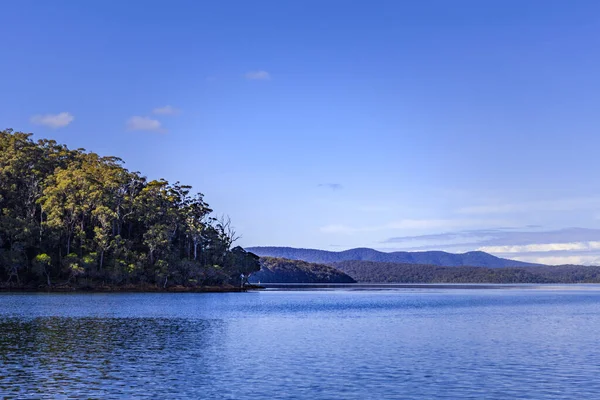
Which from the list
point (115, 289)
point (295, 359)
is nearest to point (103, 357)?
point (295, 359)

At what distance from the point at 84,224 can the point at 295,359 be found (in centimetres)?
11939

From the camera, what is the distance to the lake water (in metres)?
28.2

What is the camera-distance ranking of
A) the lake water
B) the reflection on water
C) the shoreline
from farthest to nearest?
the shoreline → the reflection on water → the lake water

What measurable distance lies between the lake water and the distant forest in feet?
232

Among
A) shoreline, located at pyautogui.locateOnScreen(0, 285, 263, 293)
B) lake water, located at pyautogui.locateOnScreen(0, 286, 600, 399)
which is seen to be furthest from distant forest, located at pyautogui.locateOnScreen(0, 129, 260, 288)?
lake water, located at pyautogui.locateOnScreen(0, 286, 600, 399)

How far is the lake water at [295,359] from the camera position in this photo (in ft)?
92.6

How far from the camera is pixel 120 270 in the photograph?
454 feet

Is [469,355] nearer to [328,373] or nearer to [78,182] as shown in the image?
[328,373]

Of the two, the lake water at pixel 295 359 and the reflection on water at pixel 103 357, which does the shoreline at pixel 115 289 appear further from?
the reflection on water at pixel 103 357

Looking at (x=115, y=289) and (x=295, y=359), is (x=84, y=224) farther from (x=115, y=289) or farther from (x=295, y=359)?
(x=295, y=359)

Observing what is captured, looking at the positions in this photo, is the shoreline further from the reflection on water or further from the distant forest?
the reflection on water

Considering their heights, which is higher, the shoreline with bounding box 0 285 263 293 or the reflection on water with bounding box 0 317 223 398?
the shoreline with bounding box 0 285 263 293

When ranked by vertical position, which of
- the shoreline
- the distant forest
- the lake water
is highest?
the distant forest

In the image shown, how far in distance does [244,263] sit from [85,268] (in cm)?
7016
